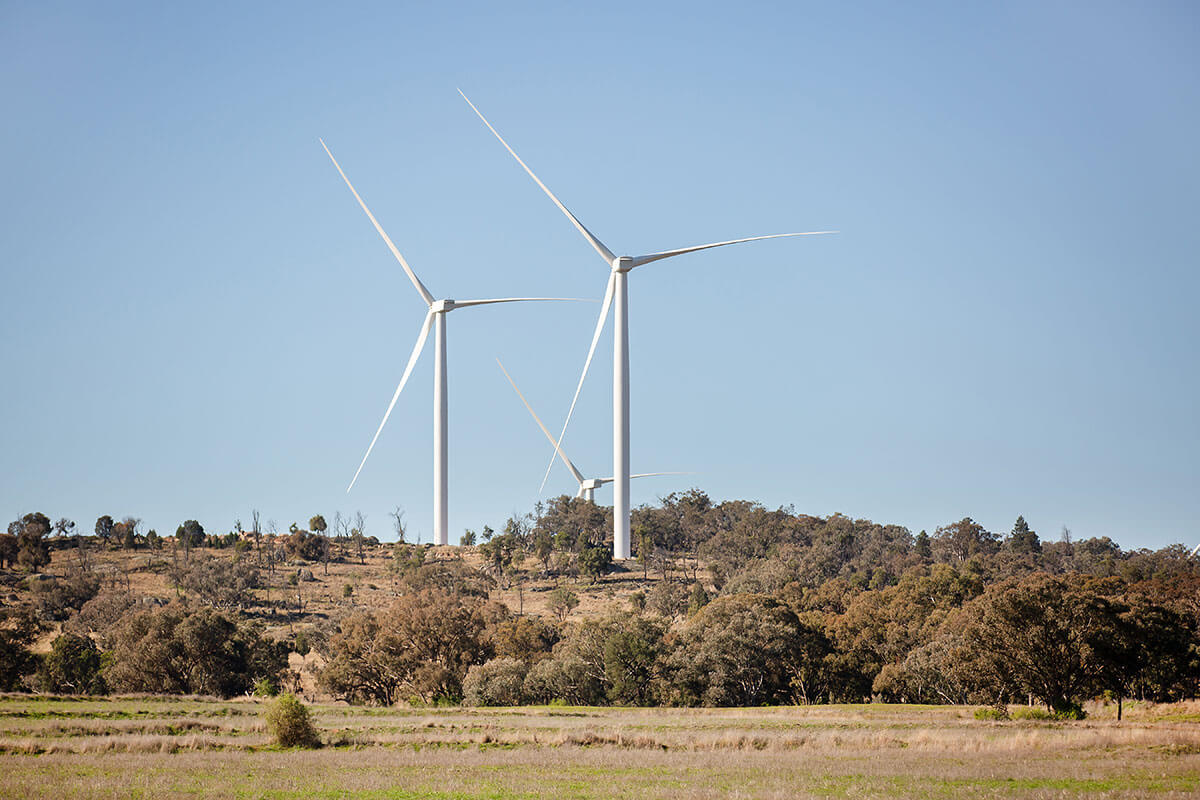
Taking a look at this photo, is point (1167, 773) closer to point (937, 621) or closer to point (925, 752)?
point (925, 752)

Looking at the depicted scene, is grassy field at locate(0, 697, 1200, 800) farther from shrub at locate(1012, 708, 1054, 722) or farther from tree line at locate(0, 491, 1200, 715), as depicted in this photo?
tree line at locate(0, 491, 1200, 715)

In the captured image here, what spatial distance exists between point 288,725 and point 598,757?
13677mm

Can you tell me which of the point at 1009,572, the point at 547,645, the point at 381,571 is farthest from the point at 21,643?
the point at 1009,572

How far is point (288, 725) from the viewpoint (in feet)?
163

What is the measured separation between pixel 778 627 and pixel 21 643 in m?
64.2

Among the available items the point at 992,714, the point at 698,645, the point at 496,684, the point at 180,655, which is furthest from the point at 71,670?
the point at 992,714

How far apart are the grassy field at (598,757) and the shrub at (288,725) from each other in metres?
0.89

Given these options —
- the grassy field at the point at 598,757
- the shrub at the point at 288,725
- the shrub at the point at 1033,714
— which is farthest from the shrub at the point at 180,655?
the shrub at the point at 1033,714

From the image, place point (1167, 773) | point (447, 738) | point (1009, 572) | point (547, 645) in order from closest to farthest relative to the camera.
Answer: point (1167, 773)
point (447, 738)
point (547, 645)
point (1009, 572)

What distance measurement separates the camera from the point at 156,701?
73250 millimetres


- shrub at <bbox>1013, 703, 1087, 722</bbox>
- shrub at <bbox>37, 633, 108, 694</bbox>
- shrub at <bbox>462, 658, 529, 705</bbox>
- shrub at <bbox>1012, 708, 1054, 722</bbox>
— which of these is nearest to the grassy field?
shrub at <bbox>1013, 703, 1087, 722</bbox>

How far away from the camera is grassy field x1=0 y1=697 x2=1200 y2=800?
122 ft

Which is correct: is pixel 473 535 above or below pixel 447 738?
above

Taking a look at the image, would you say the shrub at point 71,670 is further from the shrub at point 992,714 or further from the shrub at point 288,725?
the shrub at point 992,714
